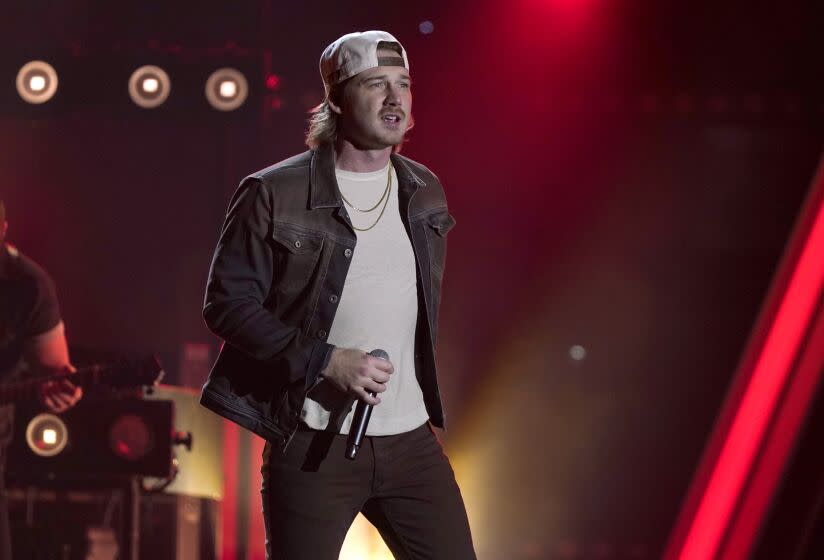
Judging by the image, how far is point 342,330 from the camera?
99.2 inches

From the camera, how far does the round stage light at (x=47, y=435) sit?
5133 mm

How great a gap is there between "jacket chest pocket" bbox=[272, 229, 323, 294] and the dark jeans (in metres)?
0.33

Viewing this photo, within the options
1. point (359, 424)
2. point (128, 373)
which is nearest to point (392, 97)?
point (359, 424)

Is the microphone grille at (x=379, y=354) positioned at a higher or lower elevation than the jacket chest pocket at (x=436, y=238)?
lower

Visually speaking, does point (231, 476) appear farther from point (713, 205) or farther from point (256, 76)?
point (713, 205)

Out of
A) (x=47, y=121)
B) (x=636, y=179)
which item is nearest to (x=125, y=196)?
(x=47, y=121)

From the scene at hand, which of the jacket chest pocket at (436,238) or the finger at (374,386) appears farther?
the jacket chest pocket at (436,238)

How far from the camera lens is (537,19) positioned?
21.0 ft

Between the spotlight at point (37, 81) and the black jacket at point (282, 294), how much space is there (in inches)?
138

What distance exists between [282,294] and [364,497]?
0.48 meters

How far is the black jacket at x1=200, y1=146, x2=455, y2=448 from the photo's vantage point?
243cm

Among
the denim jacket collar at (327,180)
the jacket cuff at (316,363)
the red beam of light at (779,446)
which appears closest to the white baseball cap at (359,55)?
the denim jacket collar at (327,180)

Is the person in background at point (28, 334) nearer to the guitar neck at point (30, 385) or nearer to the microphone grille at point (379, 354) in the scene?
the guitar neck at point (30, 385)

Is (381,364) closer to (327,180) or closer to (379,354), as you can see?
(379,354)
